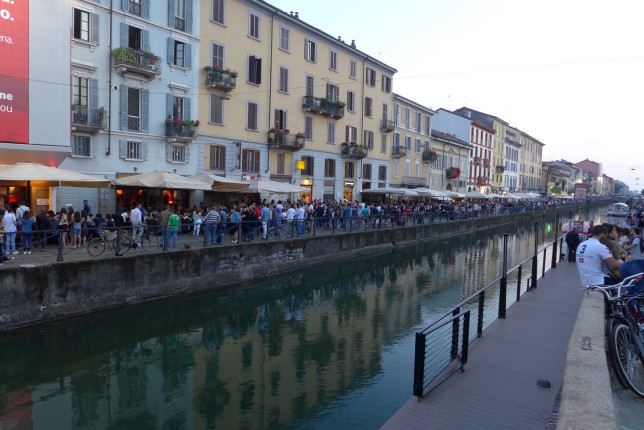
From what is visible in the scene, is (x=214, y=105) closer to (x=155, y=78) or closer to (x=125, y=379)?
(x=155, y=78)

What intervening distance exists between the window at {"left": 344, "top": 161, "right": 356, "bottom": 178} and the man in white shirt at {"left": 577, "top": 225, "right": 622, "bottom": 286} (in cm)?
3031

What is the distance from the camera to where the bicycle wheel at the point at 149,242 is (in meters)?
14.6

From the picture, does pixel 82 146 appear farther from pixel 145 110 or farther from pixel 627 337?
pixel 627 337

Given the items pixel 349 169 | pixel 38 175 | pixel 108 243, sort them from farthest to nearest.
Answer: pixel 349 169 → pixel 38 175 → pixel 108 243

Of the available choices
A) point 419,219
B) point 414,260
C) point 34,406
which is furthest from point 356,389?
point 419,219

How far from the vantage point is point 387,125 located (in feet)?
136

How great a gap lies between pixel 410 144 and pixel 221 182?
2903 cm

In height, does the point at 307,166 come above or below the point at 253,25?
below

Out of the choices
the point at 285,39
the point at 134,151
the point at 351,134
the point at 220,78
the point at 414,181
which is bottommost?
the point at 414,181

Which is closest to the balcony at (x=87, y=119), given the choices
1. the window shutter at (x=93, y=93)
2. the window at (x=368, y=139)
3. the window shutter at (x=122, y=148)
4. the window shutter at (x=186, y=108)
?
the window shutter at (x=93, y=93)

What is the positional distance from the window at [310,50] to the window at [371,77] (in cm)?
698

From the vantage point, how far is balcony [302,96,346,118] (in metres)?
32.6

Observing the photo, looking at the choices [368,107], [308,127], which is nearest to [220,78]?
[308,127]

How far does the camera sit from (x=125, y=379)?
31.3ft
